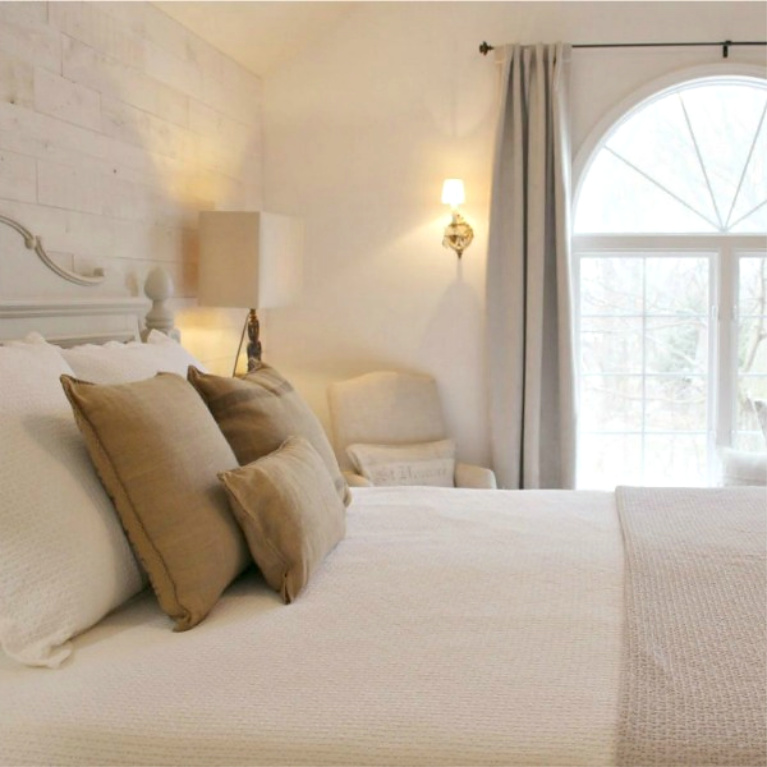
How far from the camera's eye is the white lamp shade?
330 centimetres

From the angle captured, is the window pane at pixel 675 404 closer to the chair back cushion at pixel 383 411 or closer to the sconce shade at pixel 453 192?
the chair back cushion at pixel 383 411

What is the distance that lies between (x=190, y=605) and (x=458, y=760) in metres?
0.61

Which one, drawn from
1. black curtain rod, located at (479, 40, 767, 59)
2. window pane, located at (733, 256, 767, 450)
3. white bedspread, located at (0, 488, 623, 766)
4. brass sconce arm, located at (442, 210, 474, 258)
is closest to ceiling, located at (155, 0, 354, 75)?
black curtain rod, located at (479, 40, 767, 59)

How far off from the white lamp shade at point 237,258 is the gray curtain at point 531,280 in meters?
1.07

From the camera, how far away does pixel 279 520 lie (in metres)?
1.78

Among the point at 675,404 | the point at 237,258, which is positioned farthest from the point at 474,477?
the point at 237,258

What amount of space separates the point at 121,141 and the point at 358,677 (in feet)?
6.90

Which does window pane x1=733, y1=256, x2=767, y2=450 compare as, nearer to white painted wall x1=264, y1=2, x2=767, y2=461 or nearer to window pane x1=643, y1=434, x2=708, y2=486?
window pane x1=643, y1=434, x2=708, y2=486

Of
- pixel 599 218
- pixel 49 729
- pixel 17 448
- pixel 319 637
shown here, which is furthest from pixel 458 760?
pixel 599 218

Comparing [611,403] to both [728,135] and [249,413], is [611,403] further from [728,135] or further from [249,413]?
[249,413]

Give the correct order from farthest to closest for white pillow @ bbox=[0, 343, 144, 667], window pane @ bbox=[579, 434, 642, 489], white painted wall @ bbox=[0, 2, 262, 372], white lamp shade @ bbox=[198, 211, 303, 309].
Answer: window pane @ bbox=[579, 434, 642, 489] → white lamp shade @ bbox=[198, 211, 303, 309] → white painted wall @ bbox=[0, 2, 262, 372] → white pillow @ bbox=[0, 343, 144, 667]

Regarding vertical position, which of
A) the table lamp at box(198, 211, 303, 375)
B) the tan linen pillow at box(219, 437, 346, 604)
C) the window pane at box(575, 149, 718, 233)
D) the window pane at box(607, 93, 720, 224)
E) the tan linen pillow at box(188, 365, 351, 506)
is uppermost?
the window pane at box(607, 93, 720, 224)

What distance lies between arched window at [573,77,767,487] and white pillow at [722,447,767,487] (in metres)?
0.32

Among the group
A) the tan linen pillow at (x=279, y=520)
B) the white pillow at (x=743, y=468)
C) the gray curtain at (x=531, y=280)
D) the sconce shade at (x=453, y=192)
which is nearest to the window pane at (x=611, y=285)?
the gray curtain at (x=531, y=280)
